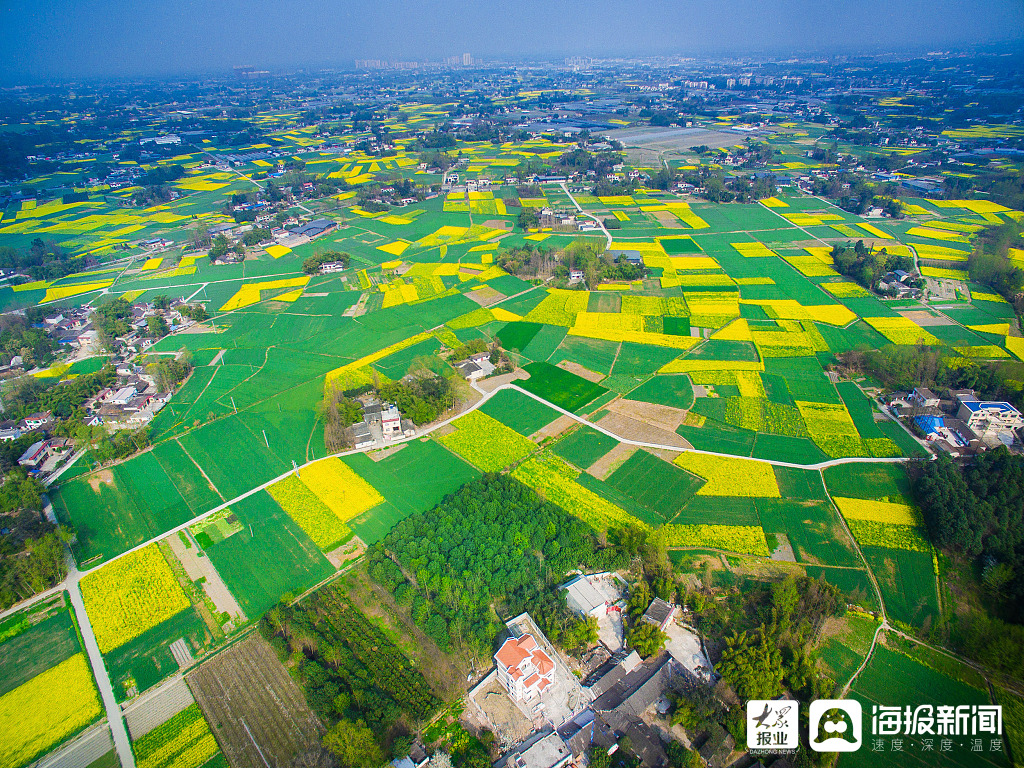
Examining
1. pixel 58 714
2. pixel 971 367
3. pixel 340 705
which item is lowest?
pixel 58 714

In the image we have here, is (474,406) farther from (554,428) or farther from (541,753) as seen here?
(541,753)

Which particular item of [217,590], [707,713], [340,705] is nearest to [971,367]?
[707,713]

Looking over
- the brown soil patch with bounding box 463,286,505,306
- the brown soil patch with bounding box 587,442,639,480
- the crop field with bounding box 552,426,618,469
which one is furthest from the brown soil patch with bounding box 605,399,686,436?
the brown soil patch with bounding box 463,286,505,306

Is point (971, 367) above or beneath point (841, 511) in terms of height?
above

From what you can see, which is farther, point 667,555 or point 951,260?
point 951,260

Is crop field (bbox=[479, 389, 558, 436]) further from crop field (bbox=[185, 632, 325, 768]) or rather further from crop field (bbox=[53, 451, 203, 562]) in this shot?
crop field (bbox=[185, 632, 325, 768])

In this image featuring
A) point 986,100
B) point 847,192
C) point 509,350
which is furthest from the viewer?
point 986,100

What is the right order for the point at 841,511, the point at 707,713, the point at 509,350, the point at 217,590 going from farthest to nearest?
the point at 509,350 < the point at 841,511 < the point at 217,590 < the point at 707,713

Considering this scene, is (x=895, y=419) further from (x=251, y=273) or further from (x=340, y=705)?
(x=251, y=273)
